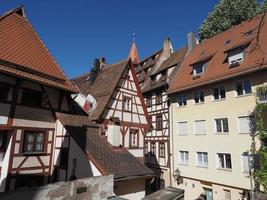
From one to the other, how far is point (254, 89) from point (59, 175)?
13418 mm

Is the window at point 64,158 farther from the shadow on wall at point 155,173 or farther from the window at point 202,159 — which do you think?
the shadow on wall at point 155,173

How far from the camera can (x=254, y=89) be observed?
52.4ft

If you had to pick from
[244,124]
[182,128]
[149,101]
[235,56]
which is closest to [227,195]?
[244,124]

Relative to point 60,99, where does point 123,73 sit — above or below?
above

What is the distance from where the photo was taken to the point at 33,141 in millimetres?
11648

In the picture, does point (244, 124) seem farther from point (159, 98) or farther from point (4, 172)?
point (4, 172)

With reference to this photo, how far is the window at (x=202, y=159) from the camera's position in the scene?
1895 cm

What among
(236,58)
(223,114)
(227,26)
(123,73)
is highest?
(227,26)

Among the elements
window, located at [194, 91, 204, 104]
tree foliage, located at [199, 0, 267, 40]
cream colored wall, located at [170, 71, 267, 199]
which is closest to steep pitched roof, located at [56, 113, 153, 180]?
cream colored wall, located at [170, 71, 267, 199]

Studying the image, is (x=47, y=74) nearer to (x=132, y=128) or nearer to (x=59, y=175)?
(x=59, y=175)

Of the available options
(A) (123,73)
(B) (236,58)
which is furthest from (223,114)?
(A) (123,73)

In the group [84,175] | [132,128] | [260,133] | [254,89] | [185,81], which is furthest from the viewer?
[185,81]

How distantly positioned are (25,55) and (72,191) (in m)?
7.18

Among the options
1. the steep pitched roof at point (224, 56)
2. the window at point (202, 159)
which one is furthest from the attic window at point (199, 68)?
the window at point (202, 159)
